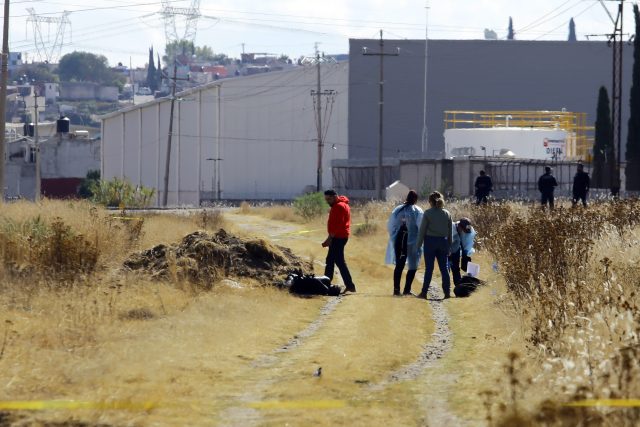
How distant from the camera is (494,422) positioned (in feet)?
27.3

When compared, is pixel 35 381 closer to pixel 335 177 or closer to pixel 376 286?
pixel 376 286

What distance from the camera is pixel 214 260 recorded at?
19578 mm

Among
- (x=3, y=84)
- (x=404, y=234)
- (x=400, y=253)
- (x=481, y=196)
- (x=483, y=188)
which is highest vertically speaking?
(x=3, y=84)

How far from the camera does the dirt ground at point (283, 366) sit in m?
9.03

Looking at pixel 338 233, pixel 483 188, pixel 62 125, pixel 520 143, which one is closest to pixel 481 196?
pixel 483 188

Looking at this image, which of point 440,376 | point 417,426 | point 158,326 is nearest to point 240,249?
point 158,326

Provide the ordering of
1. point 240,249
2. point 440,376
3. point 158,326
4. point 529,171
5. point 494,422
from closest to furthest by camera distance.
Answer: point 494,422
point 440,376
point 158,326
point 240,249
point 529,171

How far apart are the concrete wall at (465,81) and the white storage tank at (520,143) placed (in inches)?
614

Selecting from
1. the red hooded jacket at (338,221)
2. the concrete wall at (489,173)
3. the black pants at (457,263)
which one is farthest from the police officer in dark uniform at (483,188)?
the concrete wall at (489,173)

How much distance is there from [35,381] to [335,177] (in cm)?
6938

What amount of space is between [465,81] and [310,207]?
116 ft

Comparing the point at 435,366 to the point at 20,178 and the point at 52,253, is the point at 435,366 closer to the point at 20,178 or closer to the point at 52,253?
the point at 52,253

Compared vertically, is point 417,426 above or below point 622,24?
below

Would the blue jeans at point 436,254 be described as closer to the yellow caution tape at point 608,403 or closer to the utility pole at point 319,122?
the yellow caution tape at point 608,403
